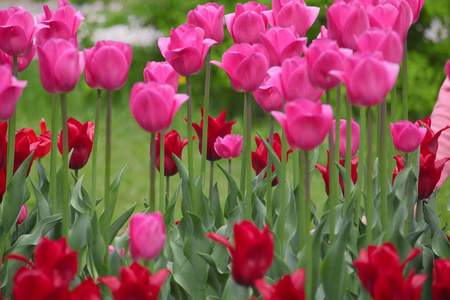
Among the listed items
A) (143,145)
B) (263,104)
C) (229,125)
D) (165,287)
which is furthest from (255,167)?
(143,145)

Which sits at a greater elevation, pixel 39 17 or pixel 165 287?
pixel 39 17

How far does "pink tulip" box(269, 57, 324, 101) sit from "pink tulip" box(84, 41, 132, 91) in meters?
0.23

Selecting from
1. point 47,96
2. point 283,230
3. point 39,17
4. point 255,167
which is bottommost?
point 47,96

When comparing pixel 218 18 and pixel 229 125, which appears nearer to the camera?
pixel 218 18

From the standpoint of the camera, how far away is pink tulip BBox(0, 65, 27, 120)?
96 centimetres

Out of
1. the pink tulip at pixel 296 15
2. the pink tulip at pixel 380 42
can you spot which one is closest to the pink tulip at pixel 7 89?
the pink tulip at pixel 380 42

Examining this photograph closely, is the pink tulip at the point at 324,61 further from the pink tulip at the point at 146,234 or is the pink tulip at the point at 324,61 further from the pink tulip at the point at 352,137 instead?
the pink tulip at the point at 352,137

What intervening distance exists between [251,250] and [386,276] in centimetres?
17

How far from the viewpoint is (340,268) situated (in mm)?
1052

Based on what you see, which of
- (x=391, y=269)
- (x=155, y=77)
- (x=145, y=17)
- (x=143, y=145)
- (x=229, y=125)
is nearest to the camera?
(x=391, y=269)

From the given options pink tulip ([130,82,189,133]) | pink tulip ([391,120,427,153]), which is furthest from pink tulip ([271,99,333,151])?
pink tulip ([391,120,427,153])

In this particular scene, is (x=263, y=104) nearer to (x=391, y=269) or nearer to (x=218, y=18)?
(x=218, y=18)

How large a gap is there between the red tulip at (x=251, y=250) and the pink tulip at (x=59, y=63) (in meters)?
0.32

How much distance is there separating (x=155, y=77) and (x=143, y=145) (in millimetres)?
4178
